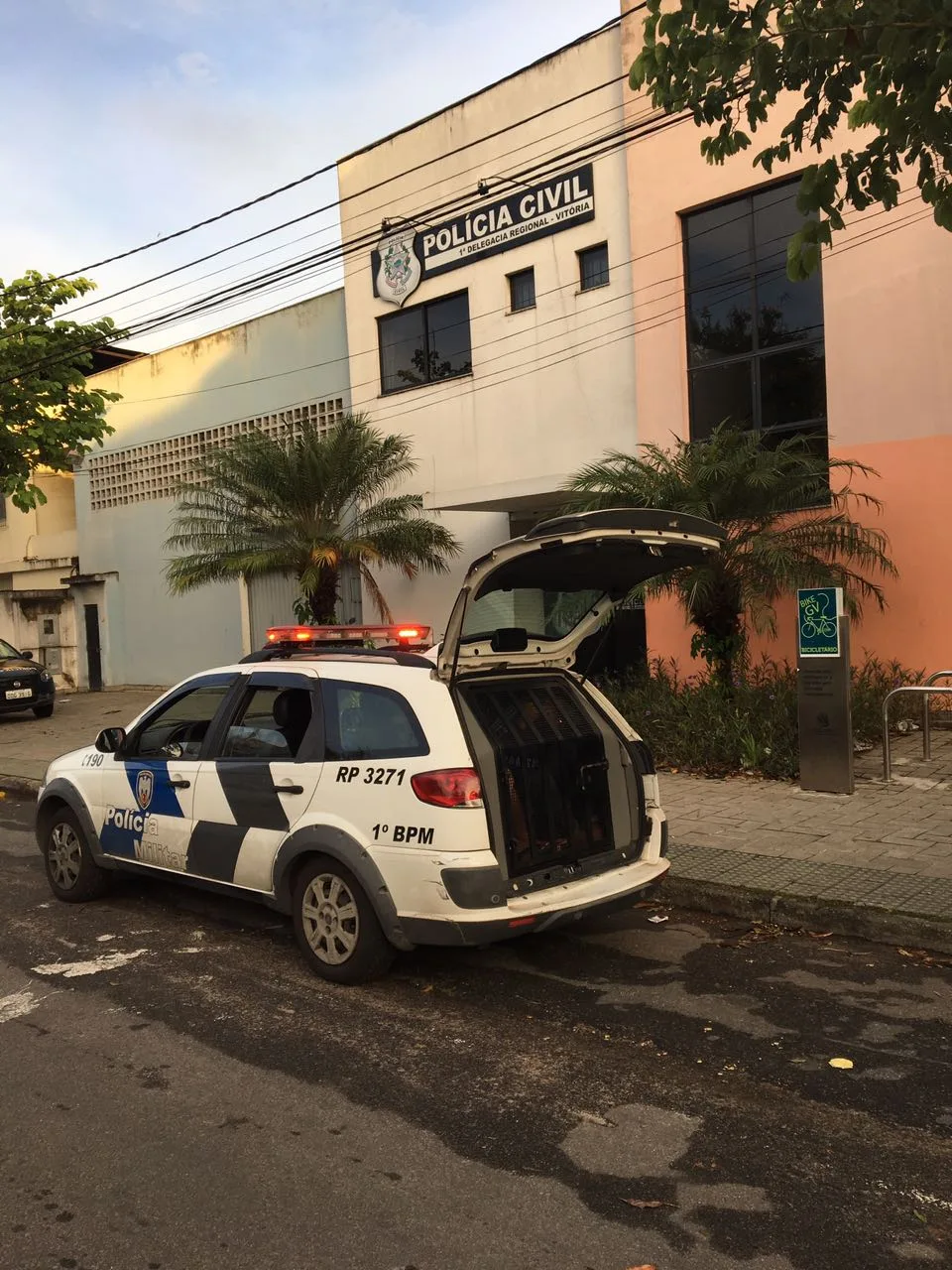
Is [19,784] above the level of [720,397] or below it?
below

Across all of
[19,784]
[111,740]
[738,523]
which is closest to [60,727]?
[19,784]

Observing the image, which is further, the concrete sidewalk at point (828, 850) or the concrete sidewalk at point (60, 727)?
the concrete sidewalk at point (60, 727)

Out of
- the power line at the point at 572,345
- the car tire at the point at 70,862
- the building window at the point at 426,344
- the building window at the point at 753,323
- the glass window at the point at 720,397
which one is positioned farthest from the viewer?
the building window at the point at 426,344

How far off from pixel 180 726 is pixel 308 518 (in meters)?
9.15

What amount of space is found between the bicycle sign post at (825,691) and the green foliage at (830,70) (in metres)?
3.67

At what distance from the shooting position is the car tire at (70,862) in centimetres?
657

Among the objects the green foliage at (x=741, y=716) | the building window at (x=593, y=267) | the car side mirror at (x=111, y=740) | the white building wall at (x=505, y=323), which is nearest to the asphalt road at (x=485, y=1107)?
the car side mirror at (x=111, y=740)

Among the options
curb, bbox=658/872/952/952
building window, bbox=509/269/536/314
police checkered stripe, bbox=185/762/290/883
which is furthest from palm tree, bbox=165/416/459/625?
curb, bbox=658/872/952/952

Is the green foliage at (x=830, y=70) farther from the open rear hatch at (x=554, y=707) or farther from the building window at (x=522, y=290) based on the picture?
the building window at (x=522, y=290)

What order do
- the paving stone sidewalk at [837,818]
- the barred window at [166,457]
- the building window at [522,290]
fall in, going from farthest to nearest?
the barred window at [166,457], the building window at [522,290], the paving stone sidewalk at [837,818]

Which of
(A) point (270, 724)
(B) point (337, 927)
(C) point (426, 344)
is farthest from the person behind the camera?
(C) point (426, 344)

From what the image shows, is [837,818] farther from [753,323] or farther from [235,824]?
[753,323]

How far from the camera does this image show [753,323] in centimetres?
1340

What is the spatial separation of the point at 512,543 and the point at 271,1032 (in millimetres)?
2379
